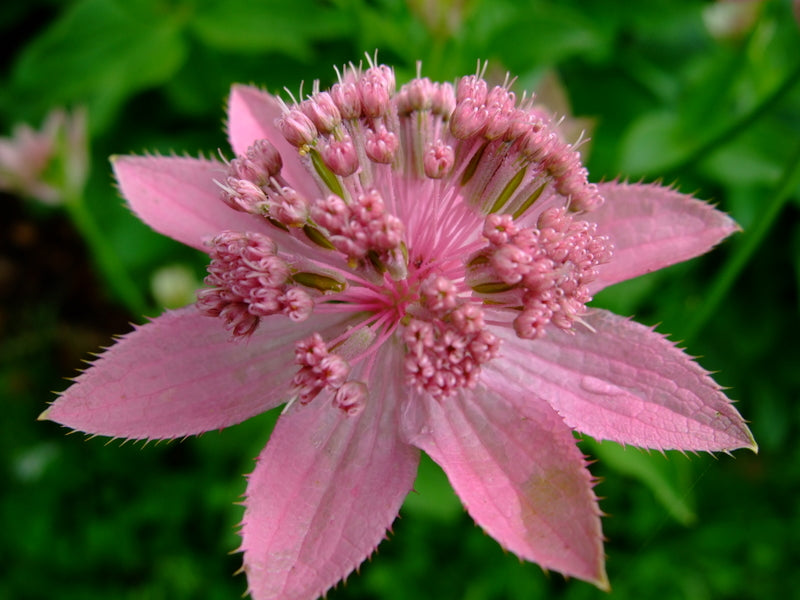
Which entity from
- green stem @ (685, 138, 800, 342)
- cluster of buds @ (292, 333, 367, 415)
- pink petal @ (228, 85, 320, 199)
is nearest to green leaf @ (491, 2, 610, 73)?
green stem @ (685, 138, 800, 342)

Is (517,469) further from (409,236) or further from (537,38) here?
(537,38)

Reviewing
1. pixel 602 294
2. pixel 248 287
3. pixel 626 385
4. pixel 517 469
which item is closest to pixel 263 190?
pixel 248 287

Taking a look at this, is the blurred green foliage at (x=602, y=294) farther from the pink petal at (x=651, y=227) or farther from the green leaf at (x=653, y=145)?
the pink petal at (x=651, y=227)

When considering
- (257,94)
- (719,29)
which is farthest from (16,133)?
(719,29)

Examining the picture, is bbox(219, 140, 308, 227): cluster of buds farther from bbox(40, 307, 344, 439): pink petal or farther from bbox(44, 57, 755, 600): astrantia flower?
bbox(40, 307, 344, 439): pink petal

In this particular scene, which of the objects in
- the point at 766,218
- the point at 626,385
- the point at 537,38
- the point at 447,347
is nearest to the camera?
the point at 447,347

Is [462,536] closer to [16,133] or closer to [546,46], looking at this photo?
[546,46]

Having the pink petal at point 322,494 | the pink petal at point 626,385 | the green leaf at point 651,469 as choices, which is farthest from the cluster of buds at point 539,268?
the green leaf at point 651,469
